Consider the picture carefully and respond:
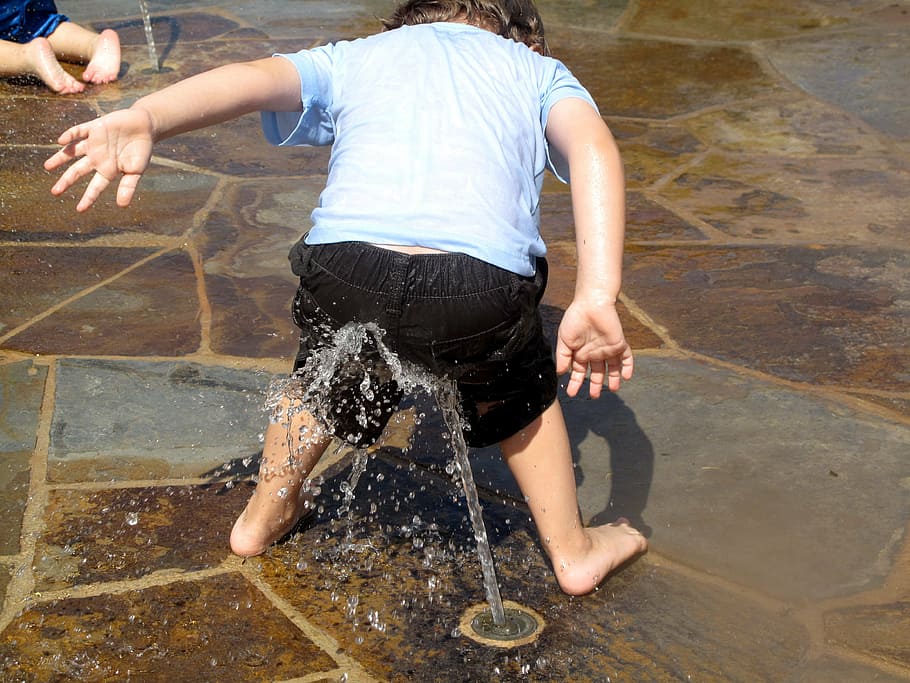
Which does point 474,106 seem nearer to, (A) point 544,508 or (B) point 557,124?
(B) point 557,124

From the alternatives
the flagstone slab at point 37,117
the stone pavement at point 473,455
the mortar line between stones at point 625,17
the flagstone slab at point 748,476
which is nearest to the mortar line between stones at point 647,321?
the stone pavement at point 473,455

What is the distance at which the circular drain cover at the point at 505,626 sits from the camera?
2.03 meters

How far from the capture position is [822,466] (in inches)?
99.7

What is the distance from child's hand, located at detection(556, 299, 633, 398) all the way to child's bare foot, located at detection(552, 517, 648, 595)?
41 cm

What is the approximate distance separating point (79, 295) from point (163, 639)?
1.56 m

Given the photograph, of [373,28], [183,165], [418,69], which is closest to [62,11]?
[373,28]

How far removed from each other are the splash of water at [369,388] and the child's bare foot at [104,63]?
3532 millimetres

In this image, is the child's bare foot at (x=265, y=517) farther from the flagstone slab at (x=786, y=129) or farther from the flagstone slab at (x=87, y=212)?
the flagstone slab at (x=786, y=129)

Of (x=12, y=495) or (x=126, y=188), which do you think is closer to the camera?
(x=126, y=188)

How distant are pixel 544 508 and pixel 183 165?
8.91ft

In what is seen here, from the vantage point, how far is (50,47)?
521 centimetres

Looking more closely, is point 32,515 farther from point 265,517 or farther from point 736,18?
point 736,18

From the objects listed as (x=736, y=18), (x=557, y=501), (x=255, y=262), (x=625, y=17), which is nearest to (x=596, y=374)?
(x=557, y=501)

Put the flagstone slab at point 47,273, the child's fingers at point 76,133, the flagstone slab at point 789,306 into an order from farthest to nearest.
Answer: the flagstone slab at point 47,273 → the flagstone slab at point 789,306 → the child's fingers at point 76,133
